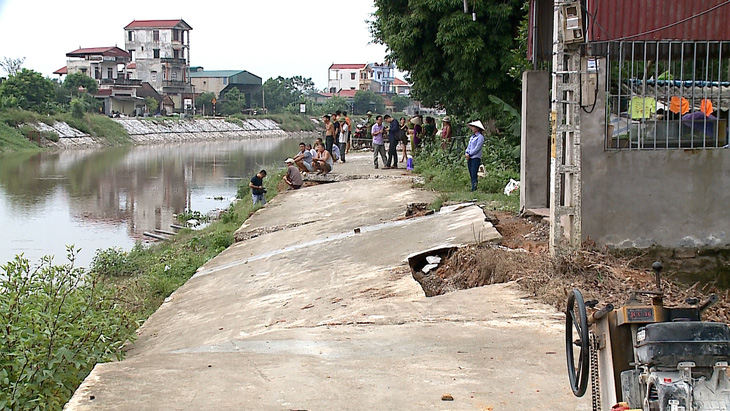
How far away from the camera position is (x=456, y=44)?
17.8 meters

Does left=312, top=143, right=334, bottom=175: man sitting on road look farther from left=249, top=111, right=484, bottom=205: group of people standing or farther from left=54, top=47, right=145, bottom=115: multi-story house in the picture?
left=54, top=47, right=145, bottom=115: multi-story house

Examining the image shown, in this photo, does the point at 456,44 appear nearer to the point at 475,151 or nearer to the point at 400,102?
the point at 475,151

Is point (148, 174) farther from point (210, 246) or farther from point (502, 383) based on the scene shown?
point (502, 383)

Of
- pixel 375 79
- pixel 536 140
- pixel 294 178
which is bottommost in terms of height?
pixel 294 178

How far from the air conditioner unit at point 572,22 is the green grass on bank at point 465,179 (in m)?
3.77

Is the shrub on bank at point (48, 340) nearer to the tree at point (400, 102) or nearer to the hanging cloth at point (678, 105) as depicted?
the hanging cloth at point (678, 105)

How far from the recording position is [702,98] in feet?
28.8

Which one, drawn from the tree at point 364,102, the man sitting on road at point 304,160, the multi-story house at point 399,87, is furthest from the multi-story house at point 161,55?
the man sitting on road at point 304,160

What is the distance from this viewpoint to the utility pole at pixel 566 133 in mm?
8578

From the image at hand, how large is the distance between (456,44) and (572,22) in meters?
9.40

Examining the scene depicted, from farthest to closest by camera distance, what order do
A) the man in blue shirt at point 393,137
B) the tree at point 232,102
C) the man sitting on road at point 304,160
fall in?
1. the tree at point 232,102
2. the man sitting on road at point 304,160
3. the man in blue shirt at point 393,137

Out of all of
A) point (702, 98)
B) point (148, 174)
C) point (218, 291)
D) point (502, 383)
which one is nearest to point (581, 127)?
point (702, 98)

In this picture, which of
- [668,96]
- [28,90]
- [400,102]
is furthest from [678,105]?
[400,102]

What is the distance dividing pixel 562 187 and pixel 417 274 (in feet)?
6.37
